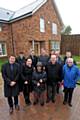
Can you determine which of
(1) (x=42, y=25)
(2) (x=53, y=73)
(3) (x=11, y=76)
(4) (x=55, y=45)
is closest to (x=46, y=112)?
(2) (x=53, y=73)

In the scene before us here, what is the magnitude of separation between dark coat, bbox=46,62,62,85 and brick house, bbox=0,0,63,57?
10997mm

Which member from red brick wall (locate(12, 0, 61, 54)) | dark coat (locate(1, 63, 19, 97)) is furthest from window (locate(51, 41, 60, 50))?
dark coat (locate(1, 63, 19, 97))

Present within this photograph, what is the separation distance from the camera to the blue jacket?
4465 millimetres

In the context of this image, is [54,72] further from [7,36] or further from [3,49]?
[7,36]

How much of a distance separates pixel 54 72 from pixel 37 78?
0.57 meters

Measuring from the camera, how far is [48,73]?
4812 millimetres

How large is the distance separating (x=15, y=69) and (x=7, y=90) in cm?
62

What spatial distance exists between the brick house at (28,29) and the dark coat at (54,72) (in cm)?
1100

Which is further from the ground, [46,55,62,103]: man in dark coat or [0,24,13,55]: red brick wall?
[0,24,13,55]: red brick wall

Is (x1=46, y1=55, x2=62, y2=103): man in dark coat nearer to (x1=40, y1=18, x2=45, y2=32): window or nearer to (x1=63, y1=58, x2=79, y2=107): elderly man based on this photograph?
(x1=63, y1=58, x2=79, y2=107): elderly man

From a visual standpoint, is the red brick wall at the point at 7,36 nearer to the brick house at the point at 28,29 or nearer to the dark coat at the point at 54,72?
the brick house at the point at 28,29

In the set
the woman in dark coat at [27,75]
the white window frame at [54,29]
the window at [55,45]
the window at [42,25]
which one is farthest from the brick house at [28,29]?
the woman in dark coat at [27,75]

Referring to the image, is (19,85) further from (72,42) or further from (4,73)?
(72,42)

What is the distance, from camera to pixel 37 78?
15.1 feet
